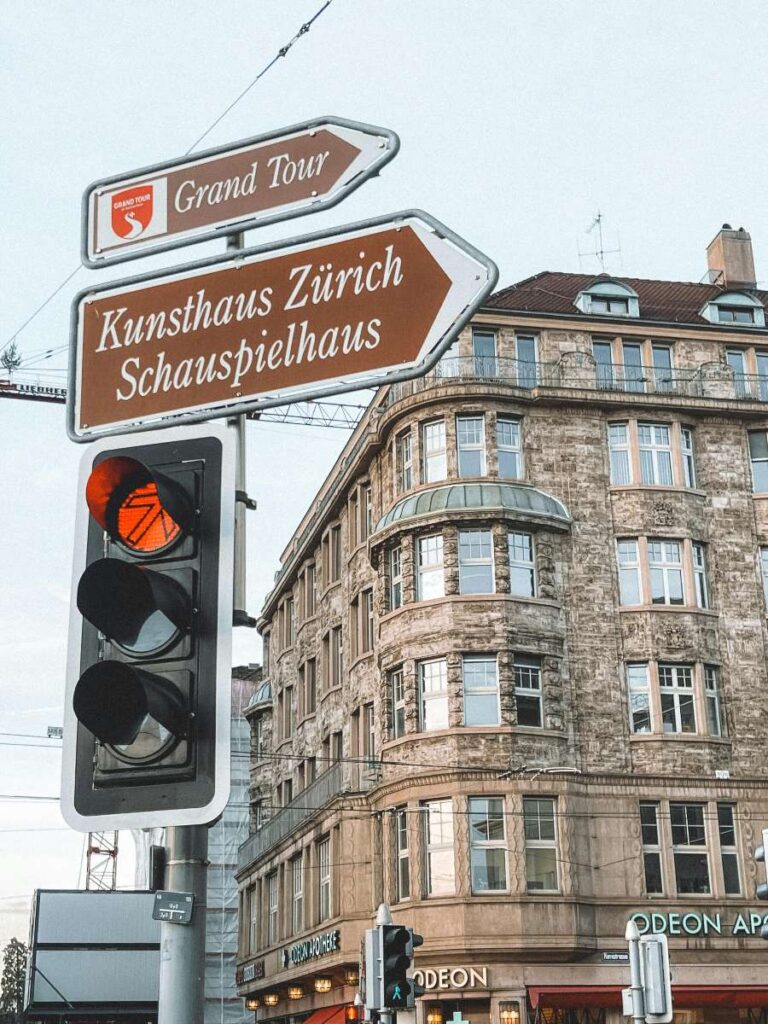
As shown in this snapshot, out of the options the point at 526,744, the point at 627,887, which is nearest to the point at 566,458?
the point at 526,744

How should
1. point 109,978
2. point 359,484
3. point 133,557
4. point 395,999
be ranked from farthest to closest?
point 109,978, point 359,484, point 395,999, point 133,557

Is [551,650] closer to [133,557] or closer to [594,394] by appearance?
[594,394]

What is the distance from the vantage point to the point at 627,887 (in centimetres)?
3397

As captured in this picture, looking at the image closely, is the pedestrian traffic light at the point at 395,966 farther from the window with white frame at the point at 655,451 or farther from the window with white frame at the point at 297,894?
the window with white frame at the point at 297,894

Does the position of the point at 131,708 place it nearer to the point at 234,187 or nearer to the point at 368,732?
the point at 234,187

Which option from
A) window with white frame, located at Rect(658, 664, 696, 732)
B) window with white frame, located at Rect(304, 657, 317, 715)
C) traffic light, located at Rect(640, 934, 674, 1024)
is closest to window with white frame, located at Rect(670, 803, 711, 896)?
Result: window with white frame, located at Rect(658, 664, 696, 732)

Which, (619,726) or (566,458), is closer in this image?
(619,726)

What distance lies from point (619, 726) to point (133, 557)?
32450mm

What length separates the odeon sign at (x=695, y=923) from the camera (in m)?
33.7

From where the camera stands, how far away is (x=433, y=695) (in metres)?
34.7

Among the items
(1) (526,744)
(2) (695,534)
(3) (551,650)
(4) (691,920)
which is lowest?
(4) (691,920)

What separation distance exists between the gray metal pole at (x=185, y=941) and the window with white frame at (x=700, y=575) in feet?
111

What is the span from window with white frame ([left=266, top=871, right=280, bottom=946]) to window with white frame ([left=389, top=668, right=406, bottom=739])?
13693mm

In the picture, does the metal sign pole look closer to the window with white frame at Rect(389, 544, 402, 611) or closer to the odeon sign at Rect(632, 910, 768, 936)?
the odeon sign at Rect(632, 910, 768, 936)
